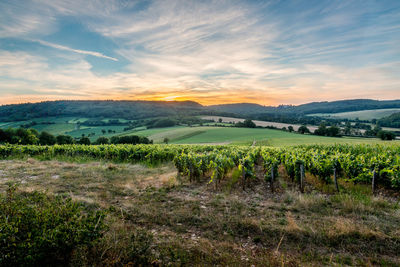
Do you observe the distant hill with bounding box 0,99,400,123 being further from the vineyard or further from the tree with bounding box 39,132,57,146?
the vineyard

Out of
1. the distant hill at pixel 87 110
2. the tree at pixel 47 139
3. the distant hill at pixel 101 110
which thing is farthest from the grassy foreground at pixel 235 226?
the distant hill at pixel 87 110

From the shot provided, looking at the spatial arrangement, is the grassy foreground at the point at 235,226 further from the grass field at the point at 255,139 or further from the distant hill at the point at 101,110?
the distant hill at the point at 101,110

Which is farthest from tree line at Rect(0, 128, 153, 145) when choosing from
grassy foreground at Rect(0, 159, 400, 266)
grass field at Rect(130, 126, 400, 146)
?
grassy foreground at Rect(0, 159, 400, 266)

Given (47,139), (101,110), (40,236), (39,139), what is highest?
(101,110)

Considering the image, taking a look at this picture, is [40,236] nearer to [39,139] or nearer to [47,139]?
[39,139]

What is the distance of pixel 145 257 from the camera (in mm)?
3922

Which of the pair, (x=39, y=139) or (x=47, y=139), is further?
(x=47, y=139)

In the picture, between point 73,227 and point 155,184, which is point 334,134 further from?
point 73,227

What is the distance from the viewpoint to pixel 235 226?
220 inches

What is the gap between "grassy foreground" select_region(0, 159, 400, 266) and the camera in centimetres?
413

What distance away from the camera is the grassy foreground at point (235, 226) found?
413 cm

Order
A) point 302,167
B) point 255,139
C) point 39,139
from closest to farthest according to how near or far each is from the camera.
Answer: point 302,167 → point 255,139 → point 39,139

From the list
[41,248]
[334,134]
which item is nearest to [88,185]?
[41,248]

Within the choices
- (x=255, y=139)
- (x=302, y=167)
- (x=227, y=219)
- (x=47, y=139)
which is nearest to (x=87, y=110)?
(x=47, y=139)
